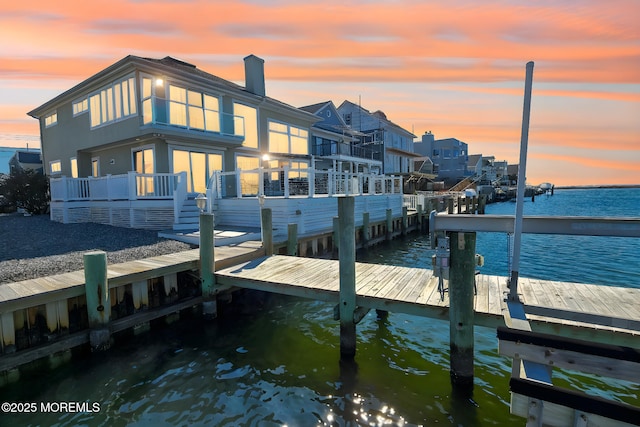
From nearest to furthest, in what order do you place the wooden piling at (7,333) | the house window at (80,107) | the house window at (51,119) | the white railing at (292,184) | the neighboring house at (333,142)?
the wooden piling at (7,333) → the white railing at (292,184) → the house window at (80,107) → the house window at (51,119) → the neighboring house at (333,142)

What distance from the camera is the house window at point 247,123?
19719 mm

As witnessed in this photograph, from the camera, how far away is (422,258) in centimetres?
1559

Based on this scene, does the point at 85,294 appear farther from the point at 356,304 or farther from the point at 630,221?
the point at 630,221

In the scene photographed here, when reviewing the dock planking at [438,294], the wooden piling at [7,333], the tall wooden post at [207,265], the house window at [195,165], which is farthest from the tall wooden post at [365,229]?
the wooden piling at [7,333]

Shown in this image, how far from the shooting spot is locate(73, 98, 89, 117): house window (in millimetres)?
19234

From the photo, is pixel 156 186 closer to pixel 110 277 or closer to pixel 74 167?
pixel 110 277

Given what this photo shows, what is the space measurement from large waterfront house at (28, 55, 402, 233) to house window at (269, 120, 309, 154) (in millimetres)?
102

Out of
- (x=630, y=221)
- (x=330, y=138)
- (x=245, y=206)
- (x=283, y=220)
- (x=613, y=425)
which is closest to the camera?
(x=613, y=425)

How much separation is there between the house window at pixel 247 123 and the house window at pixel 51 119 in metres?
12.7

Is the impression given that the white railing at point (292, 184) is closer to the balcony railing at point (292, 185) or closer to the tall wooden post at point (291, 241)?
the balcony railing at point (292, 185)

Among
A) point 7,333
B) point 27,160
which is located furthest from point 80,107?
point 27,160

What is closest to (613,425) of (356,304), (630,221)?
(630,221)

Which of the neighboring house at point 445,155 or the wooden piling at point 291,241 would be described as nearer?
the wooden piling at point 291,241

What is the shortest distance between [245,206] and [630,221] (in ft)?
40.5
